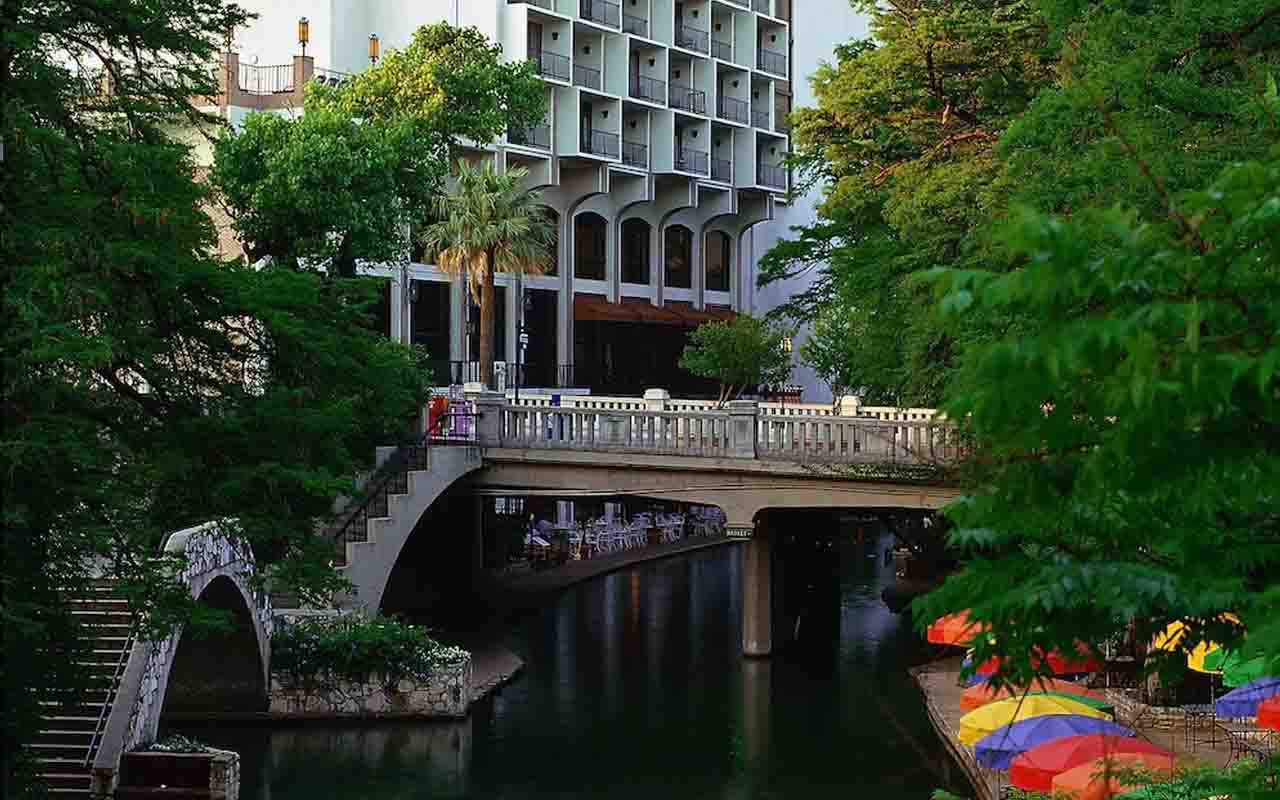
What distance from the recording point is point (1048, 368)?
7.35 meters

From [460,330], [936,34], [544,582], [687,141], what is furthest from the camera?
[687,141]

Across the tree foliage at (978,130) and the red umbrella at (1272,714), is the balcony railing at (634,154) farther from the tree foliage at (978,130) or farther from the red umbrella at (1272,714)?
the red umbrella at (1272,714)

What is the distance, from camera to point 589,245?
234 ft

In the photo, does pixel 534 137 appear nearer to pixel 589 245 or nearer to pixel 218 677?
pixel 589 245

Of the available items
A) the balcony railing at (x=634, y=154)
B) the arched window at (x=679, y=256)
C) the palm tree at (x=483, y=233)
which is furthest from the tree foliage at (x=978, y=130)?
the arched window at (x=679, y=256)

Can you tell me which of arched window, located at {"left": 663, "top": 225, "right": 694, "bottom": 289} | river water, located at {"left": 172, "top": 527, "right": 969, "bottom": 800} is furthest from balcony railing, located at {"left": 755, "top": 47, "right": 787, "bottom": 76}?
river water, located at {"left": 172, "top": 527, "right": 969, "bottom": 800}

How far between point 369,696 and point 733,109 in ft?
153

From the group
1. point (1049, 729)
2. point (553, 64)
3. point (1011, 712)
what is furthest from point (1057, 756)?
point (553, 64)

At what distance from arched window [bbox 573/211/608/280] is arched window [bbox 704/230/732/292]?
7.80 metres

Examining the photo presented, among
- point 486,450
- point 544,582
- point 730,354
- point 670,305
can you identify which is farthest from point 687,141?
point 486,450

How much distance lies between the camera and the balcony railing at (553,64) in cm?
6644

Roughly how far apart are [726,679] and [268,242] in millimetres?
13278

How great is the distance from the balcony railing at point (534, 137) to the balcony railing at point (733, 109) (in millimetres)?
12006

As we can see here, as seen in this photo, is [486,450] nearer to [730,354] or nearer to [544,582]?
[544,582]
